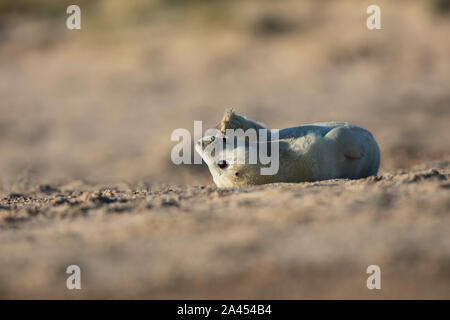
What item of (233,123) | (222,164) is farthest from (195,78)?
(222,164)

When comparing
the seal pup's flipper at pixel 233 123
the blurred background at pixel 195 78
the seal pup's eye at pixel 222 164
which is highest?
the blurred background at pixel 195 78

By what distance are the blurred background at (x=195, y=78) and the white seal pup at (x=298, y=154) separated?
3.50 m

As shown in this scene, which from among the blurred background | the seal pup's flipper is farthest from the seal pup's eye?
the blurred background

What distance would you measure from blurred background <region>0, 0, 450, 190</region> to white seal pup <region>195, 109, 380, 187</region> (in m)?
3.50

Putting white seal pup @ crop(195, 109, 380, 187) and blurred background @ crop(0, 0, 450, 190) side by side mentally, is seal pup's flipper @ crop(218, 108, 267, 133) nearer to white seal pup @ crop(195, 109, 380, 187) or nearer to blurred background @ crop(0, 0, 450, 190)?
white seal pup @ crop(195, 109, 380, 187)

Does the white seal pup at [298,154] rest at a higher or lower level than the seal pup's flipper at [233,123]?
lower

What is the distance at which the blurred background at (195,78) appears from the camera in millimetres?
12609

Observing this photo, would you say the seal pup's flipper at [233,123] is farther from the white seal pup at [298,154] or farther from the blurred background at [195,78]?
the blurred background at [195,78]

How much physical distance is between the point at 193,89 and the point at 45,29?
8617 mm

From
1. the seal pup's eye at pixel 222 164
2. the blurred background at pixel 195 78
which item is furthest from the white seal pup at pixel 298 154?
the blurred background at pixel 195 78

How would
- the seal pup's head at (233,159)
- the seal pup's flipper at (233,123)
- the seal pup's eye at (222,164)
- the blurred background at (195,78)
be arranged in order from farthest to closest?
the blurred background at (195,78) < the seal pup's flipper at (233,123) < the seal pup's eye at (222,164) < the seal pup's head at (233,159)

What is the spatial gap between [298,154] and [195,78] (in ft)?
38.7

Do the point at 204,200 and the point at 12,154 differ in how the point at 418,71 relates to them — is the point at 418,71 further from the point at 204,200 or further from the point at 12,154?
the point at 204,200

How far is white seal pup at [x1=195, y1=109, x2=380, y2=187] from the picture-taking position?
627 centimetres
